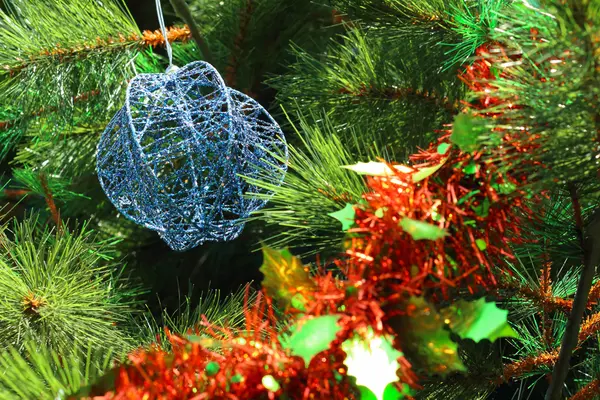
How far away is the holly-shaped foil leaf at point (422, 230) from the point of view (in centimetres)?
21

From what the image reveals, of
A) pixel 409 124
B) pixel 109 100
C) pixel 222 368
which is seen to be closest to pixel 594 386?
pixel 409 124

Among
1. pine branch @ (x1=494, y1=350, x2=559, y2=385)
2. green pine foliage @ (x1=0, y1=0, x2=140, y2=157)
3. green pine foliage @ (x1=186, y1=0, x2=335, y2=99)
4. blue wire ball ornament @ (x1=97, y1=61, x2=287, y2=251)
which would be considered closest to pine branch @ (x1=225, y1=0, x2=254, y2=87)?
green pine foliage @ (x1=186, y1=0, x2=335, y2=99)

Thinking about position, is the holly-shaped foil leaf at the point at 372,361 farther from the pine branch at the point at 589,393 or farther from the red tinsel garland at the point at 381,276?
the pine branch at the point at 589,393

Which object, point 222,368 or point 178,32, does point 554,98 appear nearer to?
point 222,368

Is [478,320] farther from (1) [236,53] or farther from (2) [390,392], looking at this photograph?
(1) [236,53]

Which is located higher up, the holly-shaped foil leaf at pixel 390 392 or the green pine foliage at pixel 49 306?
the holly-shaped foil leaf at pixel 390 392

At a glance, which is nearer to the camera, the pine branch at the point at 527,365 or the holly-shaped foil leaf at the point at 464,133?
the holly-shaped foil leaf at the point at 464,133

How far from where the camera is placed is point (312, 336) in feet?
0.67

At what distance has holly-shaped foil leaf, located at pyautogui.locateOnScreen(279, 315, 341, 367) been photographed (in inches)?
7.9

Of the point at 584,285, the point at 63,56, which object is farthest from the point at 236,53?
the point at 584,285

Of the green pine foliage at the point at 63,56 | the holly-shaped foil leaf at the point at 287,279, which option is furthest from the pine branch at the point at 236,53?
the holly-shaped foil leaf at the point at 287,279

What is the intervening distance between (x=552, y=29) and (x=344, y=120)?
1.01 feet

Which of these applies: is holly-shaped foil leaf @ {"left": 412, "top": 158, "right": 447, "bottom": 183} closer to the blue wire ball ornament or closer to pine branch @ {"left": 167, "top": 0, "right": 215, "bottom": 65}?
the blue wire ball ornament

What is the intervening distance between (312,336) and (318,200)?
13 cm
